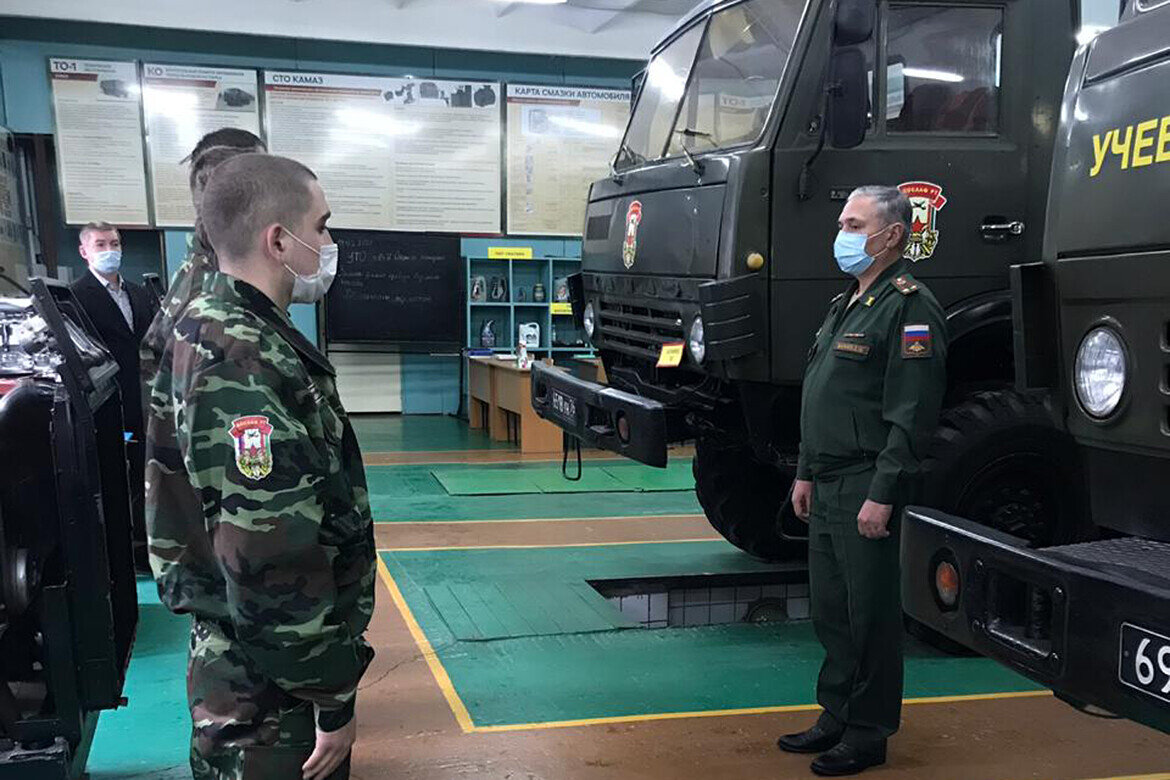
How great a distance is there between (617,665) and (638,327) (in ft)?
Result: 4.62

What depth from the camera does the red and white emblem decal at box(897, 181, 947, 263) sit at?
3496 millimetres

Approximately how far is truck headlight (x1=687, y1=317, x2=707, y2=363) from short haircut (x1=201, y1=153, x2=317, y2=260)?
203 cm

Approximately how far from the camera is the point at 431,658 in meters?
3.79

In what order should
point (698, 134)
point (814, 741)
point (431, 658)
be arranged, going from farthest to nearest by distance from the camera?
point (698, 134)
point (431, 658)
point (814, 741)

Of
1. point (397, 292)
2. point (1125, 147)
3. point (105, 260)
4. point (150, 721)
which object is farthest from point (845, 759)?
point (397, 292)

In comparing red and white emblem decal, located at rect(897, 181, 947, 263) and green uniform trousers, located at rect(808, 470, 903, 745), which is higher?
red and white emblem decal, located at rect(897, 181, 947, 263)

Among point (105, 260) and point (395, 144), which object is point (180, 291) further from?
point (395, 144)

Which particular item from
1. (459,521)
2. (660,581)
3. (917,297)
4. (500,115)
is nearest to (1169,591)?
(917,297)

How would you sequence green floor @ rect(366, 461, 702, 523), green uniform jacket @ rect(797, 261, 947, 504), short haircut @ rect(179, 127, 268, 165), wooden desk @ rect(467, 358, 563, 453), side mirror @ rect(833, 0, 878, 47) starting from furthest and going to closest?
wooden desk @ rect(467, 358, 563, 453) < green floor @ rect(366, 461, 702, 523) < side mirror @ rect(833, 0, 878, 47) < green uniform jacket @ rect(797, 261, 947, 504) < short haircut @ rect(179, 127, 268, 165)

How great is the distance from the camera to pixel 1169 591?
137cm

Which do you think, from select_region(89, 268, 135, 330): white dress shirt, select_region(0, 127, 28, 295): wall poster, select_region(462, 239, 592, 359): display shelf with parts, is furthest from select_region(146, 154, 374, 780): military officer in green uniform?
select_region(462, 239, 592, 359): display shelf with parts

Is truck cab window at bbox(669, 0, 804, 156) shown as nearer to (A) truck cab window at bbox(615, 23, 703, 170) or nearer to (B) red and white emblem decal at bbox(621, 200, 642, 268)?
(A) truck cab window at bbox(615, 23, 703, 170)

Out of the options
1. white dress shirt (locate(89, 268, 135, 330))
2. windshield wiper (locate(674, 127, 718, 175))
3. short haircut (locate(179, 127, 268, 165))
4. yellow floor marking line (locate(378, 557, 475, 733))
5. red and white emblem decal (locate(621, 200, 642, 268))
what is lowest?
yellow floor marking line (locate(378, 557, 475, 733))

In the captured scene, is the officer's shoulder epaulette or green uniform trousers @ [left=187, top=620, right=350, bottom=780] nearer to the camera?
green uniform trousers @ [left=187, top=620, right=350, bottom=780]
